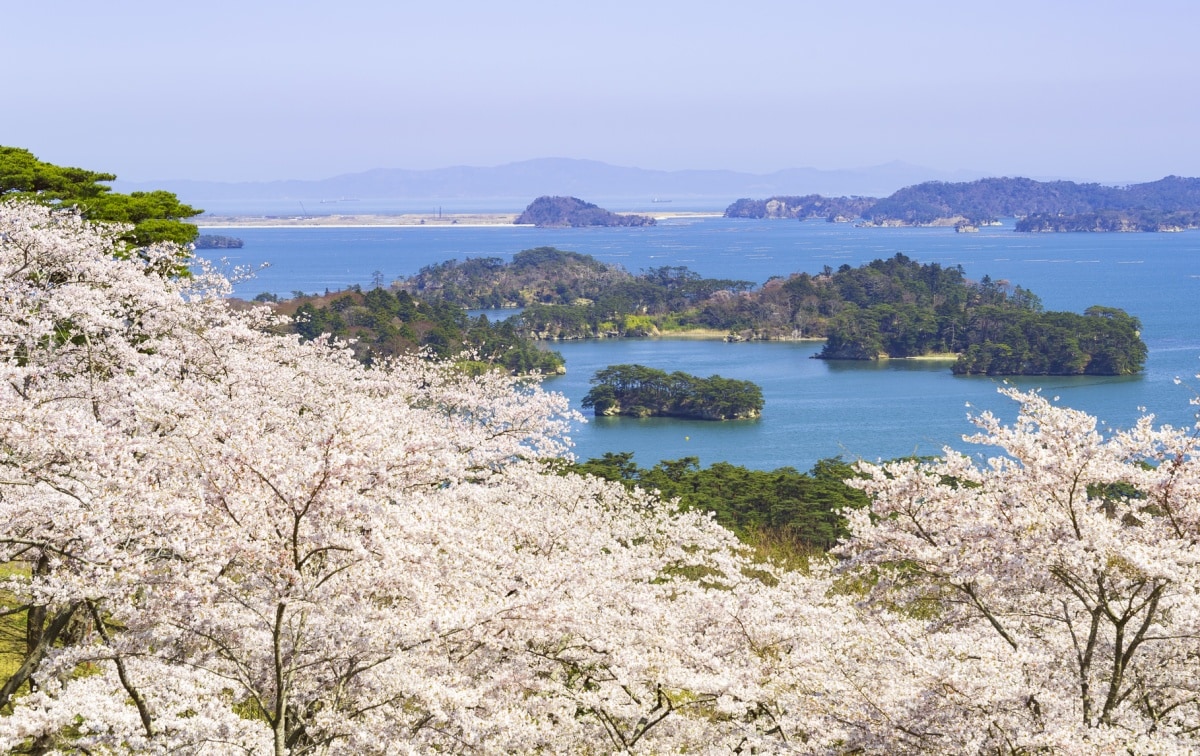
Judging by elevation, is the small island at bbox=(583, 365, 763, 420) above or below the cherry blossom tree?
below

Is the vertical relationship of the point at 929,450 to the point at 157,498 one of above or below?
below

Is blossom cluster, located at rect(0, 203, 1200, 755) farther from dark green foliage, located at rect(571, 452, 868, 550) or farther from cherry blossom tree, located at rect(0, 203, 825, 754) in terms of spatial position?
dark green foliage, located at rect(571, 452, 868, 550)

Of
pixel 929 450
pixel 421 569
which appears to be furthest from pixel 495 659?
pixel 929 450

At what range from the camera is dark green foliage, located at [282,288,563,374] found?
4678cm

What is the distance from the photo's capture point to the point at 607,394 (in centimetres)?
4594

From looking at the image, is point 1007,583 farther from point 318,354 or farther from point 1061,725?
point 318,354

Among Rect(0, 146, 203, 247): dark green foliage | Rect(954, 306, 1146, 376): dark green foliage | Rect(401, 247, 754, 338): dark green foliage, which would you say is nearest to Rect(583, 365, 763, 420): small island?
Rect(954, 306, 1146, 376): dark green foliage

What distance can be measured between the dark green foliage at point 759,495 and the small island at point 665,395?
19739 mm

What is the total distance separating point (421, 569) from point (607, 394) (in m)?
40.7

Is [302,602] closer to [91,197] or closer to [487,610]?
[487,610]

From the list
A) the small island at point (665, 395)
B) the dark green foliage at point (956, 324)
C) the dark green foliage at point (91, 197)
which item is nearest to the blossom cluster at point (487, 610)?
the dark green foliage at point (91, 197)

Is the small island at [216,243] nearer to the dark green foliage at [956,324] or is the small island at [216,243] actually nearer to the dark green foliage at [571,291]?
the dark green foliage at [571,291]

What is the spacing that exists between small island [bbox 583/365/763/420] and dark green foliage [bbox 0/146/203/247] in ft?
95.0

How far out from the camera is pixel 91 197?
16203 millimetres
